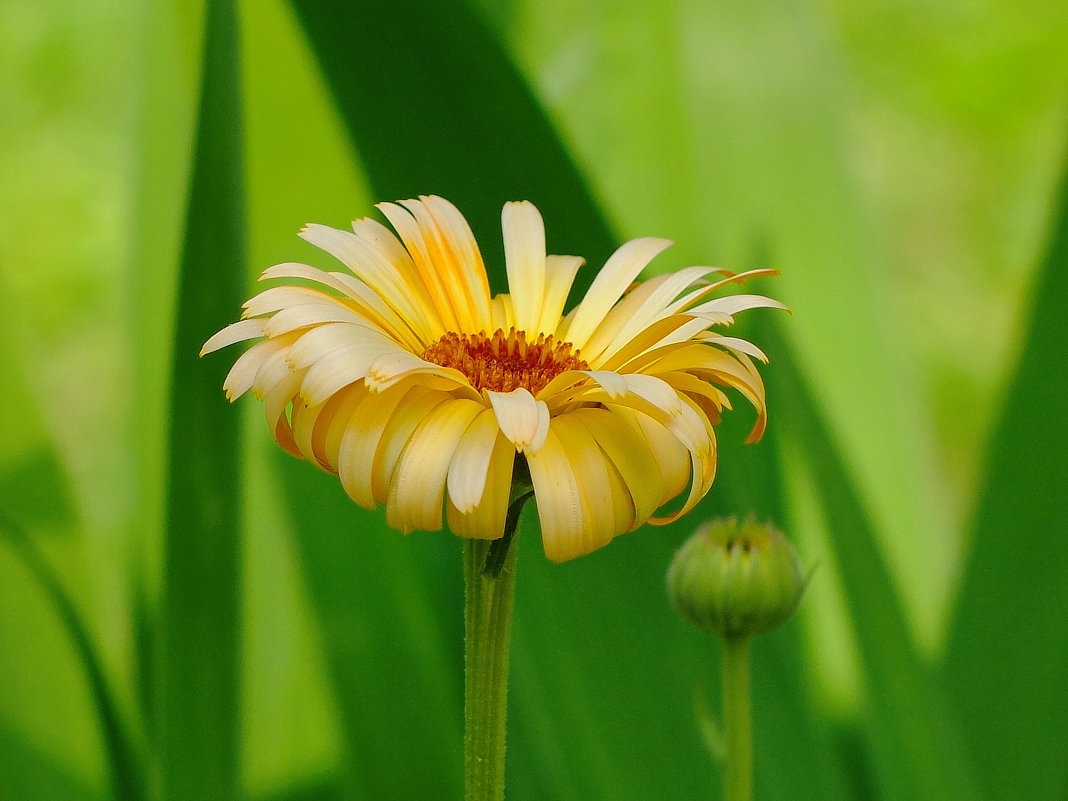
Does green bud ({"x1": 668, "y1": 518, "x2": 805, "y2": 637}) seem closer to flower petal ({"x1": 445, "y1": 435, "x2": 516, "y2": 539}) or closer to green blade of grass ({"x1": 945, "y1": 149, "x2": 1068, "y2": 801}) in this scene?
flower petal ({"x1": 445, "y1": 435, "x2": 516, "y2": 539})

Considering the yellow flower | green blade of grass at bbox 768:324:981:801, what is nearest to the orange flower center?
the yellow flower

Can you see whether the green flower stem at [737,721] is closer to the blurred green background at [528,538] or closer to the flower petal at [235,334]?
the blurred green background at [528,538]

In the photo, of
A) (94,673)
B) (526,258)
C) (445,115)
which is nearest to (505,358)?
(526,258)

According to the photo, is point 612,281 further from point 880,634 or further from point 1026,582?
point 1026,582

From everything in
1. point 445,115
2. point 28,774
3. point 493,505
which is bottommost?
point 28,774

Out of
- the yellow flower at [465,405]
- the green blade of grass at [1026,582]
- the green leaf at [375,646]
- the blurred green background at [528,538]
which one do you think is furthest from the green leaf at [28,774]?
the green blade of grass at [1026,582]

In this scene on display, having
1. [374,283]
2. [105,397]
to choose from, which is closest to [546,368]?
[374,283]

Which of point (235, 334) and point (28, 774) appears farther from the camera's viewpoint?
point (28, 774)

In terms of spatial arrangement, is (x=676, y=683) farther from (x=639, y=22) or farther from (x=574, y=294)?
(x=639, y=22)
